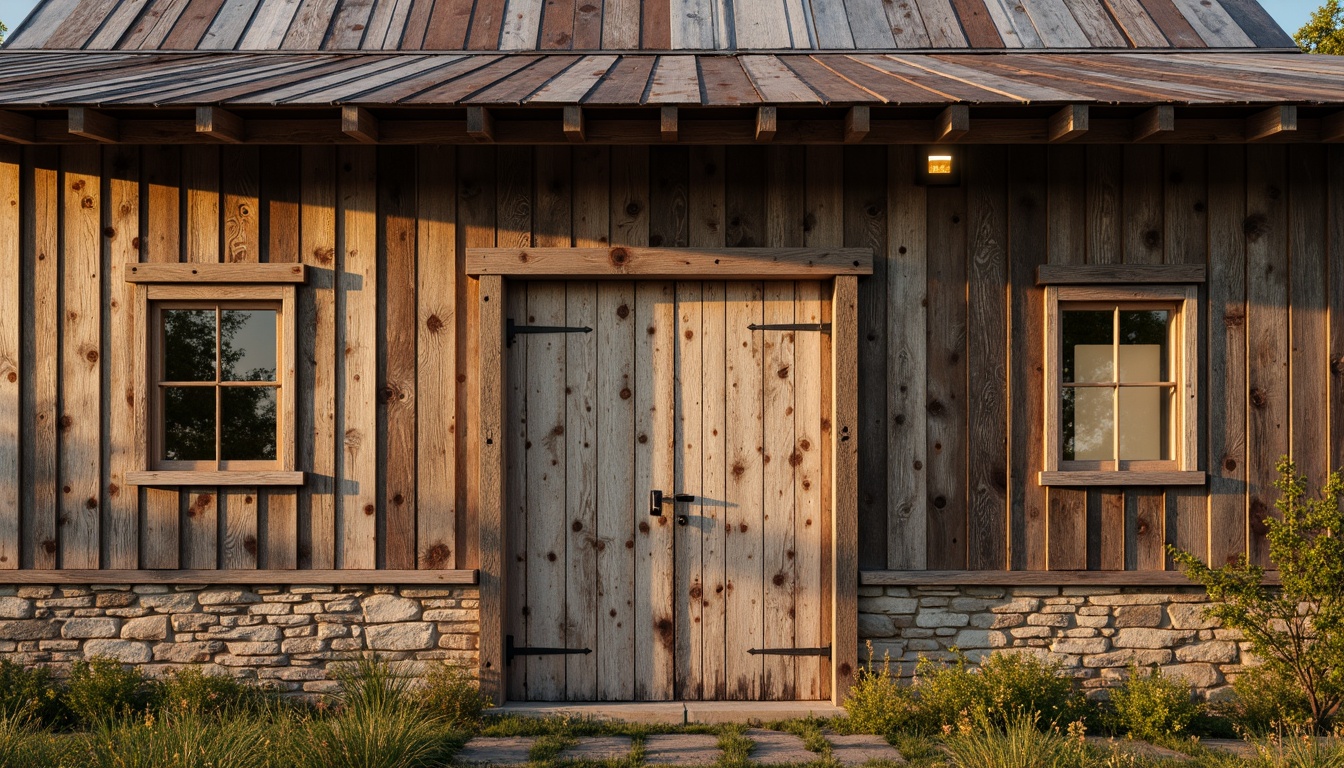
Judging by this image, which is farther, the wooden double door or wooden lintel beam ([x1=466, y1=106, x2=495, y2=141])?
the wooden double door

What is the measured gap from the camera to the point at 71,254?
524cm

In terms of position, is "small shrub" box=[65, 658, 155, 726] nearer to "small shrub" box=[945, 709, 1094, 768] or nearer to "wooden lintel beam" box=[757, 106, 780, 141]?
"small shrub" box=[945, 709, 1094, 768]

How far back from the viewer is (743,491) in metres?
5.27

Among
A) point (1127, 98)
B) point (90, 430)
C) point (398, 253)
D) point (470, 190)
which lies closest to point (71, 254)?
point (90, 430)

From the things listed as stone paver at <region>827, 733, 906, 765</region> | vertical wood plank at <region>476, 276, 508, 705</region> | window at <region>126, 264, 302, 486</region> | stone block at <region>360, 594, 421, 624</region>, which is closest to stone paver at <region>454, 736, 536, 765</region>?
vertical wood plank at <region>476, 276, 508, 705</region>

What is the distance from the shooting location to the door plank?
525cm

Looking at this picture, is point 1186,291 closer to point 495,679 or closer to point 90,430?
point 495,679

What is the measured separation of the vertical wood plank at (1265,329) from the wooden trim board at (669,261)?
209 centimetres

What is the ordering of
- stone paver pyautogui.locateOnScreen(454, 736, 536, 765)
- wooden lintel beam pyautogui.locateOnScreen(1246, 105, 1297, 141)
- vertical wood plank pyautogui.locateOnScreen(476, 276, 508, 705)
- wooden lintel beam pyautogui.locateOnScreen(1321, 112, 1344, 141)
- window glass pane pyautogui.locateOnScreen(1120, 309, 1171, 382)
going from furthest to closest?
window glass pane pyautogui.locateOnScreen(1120, 309, 1171, 382), vertical wood plank pyautogui.locateOnScreen(476, 276, 508, 705), wooden lintel beam pyautogui.locateOnScreen(1321, 112, 1344, 141), wooden lintel beam pyautogui.locateOnScreen(1246, 105, 1297, 141), stone paver pyautogui.locateOnScreen(454, 736, 536, 765)

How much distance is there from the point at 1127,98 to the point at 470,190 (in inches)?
130

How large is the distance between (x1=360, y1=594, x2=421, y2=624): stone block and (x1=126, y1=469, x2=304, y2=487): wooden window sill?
71 cm

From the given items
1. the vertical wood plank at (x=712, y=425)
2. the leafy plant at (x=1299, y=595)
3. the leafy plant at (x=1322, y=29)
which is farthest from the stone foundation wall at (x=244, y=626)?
the leafy plant at (x=1322, y=29)

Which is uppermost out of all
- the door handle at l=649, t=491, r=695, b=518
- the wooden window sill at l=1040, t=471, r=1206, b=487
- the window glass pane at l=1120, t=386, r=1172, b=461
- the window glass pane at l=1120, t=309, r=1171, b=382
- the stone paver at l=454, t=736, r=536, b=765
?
the window glass pane at l=1120, t=309, r=1171, b=382

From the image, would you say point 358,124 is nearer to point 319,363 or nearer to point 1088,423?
point 319,363
